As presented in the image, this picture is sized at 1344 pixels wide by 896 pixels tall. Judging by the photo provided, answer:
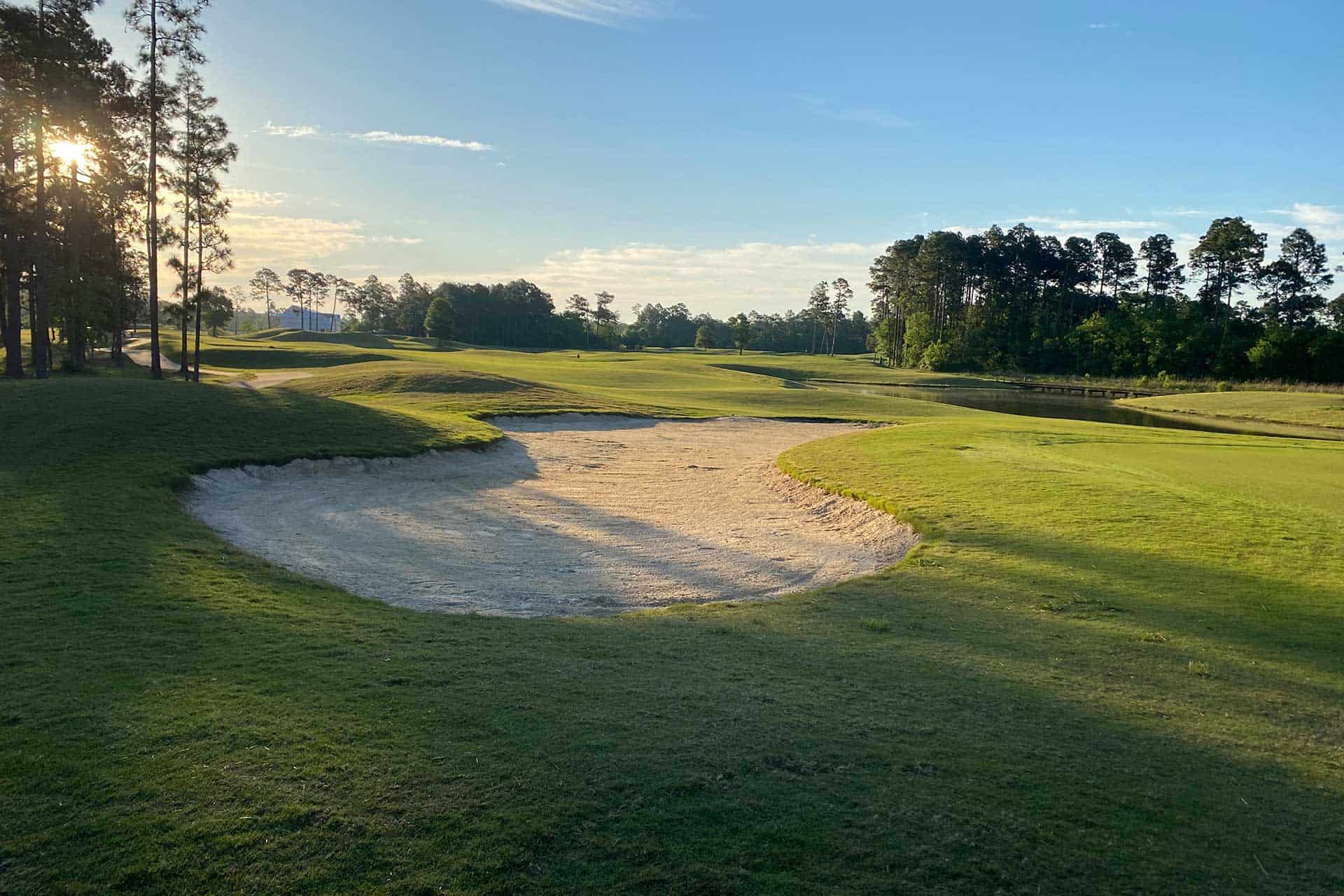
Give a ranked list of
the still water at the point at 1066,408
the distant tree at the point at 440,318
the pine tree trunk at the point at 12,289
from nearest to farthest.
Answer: the pine tree trunk at the point at 12,289, the still water at the point at 1066,408, the distant tree at the point at 440,318

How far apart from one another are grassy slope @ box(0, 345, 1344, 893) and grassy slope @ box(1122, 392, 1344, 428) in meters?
51.2

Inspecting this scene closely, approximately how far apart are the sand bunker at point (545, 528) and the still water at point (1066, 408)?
3798cm

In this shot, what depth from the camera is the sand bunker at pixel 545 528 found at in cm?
1134

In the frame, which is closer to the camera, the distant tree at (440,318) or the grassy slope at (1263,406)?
the grassy slope at (1263,406)

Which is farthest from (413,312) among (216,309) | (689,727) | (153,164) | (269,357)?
(689,727)

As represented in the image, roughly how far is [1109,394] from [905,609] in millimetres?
79789

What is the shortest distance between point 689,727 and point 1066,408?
61473 mm

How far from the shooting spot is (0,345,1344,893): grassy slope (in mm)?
4090

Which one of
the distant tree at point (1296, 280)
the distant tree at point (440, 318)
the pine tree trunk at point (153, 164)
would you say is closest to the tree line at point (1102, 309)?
the distant tree at point (1296, 280)

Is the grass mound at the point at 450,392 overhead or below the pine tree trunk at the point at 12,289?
below

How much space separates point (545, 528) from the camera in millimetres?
15336

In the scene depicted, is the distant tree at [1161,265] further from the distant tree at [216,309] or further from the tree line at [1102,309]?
the distant tree at [216,309]

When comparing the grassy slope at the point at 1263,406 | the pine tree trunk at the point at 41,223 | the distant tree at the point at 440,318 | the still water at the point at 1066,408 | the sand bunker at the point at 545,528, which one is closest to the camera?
the sand bunker at the point at 545,528

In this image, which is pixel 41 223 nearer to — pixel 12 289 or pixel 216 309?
pixel 12 289
